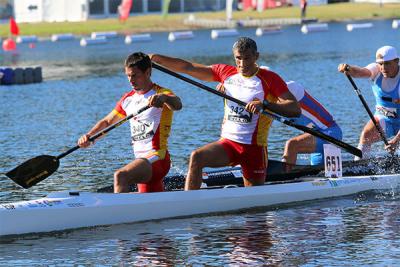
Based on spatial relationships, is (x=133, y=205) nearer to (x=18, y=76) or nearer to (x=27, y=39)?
(x=18, y=76)

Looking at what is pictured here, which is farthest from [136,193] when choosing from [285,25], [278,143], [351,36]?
[285,25]

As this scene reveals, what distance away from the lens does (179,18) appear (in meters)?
110

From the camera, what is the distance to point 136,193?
49.8 ft

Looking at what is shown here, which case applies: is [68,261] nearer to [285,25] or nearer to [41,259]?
[41,259]

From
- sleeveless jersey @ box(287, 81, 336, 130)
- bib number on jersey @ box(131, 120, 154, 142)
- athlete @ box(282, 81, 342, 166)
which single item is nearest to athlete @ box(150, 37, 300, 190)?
bib number on jersey @ box(131, 120, 154, 142)

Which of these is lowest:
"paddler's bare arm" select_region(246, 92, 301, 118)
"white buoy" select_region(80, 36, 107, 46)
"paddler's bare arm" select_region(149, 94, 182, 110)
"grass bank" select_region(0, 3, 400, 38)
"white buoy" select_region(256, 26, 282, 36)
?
"grass bank" select_region(0, 3, 400, 38)

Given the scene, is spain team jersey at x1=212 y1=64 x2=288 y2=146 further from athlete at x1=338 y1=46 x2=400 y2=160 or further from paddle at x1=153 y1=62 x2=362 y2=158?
athlete at x1=338 y1=46 x2=400 y2=160

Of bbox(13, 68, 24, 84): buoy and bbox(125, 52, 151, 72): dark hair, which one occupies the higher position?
bbox(125, 52, 151, 72): dark hair

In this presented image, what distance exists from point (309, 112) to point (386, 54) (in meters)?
1.61

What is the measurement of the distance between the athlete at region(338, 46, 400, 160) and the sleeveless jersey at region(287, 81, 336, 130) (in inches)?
28.8

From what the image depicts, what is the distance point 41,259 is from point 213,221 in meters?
3.01

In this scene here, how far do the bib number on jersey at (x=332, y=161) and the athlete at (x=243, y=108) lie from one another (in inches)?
72.1

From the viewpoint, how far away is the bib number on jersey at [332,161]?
17.2 metres

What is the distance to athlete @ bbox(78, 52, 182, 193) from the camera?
14445mm
